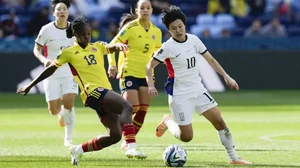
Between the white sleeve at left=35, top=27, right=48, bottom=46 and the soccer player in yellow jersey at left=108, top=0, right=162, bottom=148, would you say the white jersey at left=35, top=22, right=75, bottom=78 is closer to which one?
the white sleeve at left=35, top=27, right=48, bottom=46

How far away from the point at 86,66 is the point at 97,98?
50 centimetres

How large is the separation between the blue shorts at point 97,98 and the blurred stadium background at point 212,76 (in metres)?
1.11

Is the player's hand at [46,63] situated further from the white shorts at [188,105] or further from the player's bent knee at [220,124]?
the player's bent knee at [220,124]

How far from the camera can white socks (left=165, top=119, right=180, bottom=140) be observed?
1183 centimetres

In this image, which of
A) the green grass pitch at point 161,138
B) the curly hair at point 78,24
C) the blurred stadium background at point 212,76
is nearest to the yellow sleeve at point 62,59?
the curly hair at point 78,24

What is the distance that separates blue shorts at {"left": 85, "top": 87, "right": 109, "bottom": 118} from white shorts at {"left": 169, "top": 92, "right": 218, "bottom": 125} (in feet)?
3.41

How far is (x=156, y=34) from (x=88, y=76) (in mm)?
2607

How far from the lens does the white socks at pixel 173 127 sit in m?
11.8

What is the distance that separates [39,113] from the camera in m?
20.6

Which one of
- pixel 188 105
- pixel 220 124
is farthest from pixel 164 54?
pixel 220 124

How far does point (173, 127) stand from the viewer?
12109 mm

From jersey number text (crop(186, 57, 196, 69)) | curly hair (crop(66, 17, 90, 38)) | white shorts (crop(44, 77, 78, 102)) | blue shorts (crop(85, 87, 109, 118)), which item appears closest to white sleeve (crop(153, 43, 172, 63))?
jersey number text (crop(186, 57, 196, 69))

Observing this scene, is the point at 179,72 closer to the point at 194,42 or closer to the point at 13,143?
the point at 194,42

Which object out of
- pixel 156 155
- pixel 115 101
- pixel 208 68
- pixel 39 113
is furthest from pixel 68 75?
pixel 208 68
